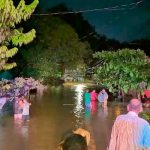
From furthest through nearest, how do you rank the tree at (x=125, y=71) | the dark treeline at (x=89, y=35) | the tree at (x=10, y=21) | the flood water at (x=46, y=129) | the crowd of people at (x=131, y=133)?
1. the dark treeline at (x=89, y=35)
2. the tree at (x=125, y=71)
3. the flood water at (x=46, y=129)
4. the tree at (x=10, y=21)
5. the crowd of people at (x=131, y=133)

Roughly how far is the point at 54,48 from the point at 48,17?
Answer: 633cm

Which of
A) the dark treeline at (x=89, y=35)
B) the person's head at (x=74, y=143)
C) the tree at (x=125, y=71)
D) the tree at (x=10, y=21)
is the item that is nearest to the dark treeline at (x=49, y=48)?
the dark treeline at (x=89, y=35)

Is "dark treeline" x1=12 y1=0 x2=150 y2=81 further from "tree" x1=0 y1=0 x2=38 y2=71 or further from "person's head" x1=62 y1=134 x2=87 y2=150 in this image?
"person's head" x1=62 y1=134 x2=87 y2=150

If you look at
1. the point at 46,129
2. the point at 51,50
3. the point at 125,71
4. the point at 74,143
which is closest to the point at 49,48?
the point at 51,50

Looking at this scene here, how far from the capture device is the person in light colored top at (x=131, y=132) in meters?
7.59

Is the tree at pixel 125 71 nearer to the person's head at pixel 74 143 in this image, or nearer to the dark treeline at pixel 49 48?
the person's head at pixel 74 143

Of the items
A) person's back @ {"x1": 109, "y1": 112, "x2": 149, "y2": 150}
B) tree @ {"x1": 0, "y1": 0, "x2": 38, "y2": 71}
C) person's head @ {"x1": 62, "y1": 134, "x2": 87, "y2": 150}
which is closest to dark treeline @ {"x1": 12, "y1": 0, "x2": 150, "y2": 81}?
tree @ {"x1": 0, "y1": 0, "x2": 38, "y2": 71}

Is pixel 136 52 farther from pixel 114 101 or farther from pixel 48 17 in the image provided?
pixel 48 17

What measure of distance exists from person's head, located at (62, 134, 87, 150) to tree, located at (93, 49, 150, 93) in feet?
45.5

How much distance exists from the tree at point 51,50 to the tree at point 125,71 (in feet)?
96.7

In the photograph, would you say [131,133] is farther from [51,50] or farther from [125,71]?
[51,50]

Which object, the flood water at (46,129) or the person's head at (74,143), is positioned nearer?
the person's head at (74,143)

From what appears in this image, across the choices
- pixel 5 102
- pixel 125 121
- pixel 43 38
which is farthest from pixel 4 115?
pixel 43 38

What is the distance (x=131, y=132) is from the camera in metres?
7.66
